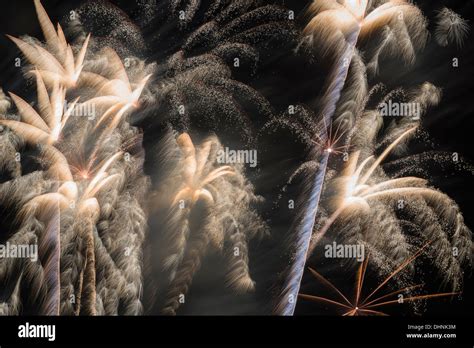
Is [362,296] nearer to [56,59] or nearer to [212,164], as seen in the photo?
[212,164]

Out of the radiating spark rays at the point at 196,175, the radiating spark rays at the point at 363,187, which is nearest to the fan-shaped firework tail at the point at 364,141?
the radiating spark rays at the point at 363,187

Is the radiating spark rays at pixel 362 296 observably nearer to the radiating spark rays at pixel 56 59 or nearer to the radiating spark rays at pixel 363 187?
the radiating spark rays at pixel 363 187

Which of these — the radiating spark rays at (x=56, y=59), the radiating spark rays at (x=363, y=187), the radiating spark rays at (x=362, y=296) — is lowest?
the radiating spark rays at (x=362, y=296)

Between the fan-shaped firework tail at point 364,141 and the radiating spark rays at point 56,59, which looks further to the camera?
the radiating spark rays at point 56,59

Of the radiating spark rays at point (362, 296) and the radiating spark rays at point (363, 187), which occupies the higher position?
the radiating spark rays at point (363, 187)

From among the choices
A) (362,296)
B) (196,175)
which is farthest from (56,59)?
(362,296)

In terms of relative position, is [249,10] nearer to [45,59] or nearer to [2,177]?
[45,59]

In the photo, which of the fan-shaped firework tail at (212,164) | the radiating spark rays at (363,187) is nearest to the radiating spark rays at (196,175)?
the fan-shaped firework tail at (212,164)

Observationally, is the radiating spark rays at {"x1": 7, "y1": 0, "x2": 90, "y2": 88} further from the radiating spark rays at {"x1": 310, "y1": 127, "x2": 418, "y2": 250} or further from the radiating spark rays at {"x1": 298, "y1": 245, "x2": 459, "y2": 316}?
the radiating spark rays at {"x1": 298, "y1": 245, "x2": 459, "y2": 316}
